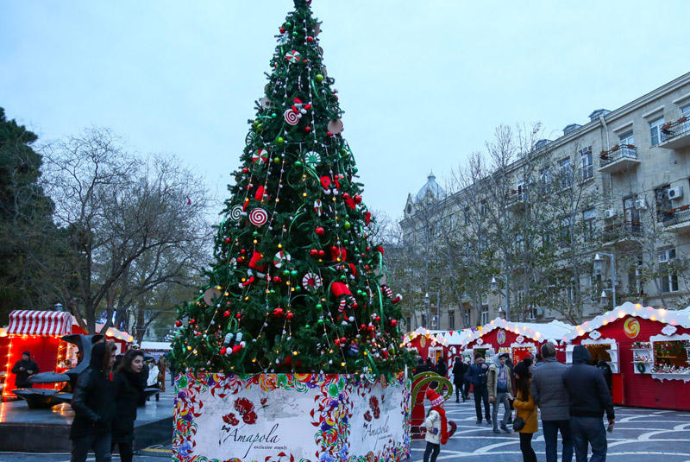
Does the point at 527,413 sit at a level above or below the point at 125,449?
above

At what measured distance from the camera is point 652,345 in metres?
17.7

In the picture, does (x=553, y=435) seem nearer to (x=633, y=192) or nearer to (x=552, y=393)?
(x=552, y=393)

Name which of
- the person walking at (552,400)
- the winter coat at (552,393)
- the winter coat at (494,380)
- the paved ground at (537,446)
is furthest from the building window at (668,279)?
the winter coat at (552,393)

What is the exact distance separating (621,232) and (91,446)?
2691 cm

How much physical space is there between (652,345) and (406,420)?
12.6 metres

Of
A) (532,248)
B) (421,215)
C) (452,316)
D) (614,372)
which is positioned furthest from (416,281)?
(614,372)

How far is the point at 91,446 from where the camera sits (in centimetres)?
570

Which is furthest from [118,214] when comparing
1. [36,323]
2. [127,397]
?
[127,397]

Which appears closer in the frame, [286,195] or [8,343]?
[286,195]

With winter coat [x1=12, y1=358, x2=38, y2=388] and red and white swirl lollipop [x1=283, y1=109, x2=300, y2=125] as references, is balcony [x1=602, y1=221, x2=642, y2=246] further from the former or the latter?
winter coat [x1=12, y1=358, x2=38, y2=388]

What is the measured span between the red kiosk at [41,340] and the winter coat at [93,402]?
46.7 feet

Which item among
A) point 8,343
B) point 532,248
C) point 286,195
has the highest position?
point 532,248

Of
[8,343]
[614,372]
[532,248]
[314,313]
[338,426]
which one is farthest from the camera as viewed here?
[532,248]

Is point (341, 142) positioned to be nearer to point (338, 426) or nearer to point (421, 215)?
point (338, 426)
